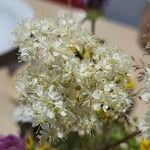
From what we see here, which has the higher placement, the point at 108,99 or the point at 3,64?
the point at 108,99

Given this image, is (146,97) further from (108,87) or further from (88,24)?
(88,24)

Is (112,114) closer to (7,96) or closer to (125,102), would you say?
(125,102)

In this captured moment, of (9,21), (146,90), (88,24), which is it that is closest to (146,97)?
(146,90)

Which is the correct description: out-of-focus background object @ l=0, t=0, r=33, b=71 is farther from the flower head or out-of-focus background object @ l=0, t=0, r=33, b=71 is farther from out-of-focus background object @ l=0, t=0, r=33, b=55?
the flower head

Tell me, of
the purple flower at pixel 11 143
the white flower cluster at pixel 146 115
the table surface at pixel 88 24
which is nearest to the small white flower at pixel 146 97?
the white flower cluster at pixel 146 115

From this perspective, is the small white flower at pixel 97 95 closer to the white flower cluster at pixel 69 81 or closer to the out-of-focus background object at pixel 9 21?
the white flower cluster at pixel 69 81

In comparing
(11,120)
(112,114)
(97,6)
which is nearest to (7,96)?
(11,120)
